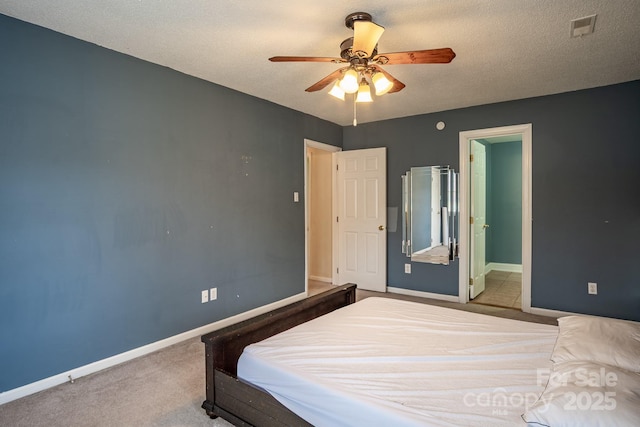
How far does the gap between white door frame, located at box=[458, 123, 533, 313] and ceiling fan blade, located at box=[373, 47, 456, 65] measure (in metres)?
2.44

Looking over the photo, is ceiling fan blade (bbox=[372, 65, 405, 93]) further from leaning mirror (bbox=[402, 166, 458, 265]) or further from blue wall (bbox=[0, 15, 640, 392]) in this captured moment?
leaning mirror (bbox=[402, 166, 458, 265])

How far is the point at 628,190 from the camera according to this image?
3541 millimetres

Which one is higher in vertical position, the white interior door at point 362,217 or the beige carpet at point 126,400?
the white interior door at point 362,217

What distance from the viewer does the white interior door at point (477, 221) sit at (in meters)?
4.55

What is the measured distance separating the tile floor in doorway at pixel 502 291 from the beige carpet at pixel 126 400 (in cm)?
358

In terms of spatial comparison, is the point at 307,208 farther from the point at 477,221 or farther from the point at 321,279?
the point at 477,221

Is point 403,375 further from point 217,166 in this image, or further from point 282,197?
point 282,197

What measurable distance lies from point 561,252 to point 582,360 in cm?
281

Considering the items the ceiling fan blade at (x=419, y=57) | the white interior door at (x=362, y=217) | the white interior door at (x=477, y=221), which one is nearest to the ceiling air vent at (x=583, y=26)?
the ceiling fan blade at (x=419, y=57)

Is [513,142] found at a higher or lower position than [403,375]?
higher

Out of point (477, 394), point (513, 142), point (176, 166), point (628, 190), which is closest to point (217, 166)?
point (176, 166)

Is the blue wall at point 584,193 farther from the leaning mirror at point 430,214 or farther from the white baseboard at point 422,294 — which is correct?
the white baseboard at point 422,294

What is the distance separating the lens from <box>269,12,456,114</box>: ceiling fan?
6.68 ft

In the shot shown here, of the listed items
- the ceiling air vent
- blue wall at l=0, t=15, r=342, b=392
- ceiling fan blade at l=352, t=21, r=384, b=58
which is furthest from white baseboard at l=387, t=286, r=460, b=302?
ceiling fan blade at l=352, t=21, r=384, b=58
